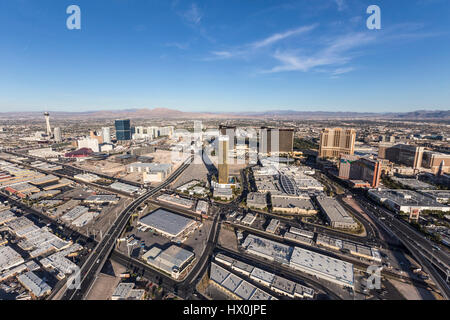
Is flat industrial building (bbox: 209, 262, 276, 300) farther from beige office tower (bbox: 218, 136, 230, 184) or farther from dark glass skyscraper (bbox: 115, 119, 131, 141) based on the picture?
dark glass skyscraper (bbox: 115, 119, 131, 141)

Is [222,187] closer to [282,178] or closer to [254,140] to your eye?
[282,178]

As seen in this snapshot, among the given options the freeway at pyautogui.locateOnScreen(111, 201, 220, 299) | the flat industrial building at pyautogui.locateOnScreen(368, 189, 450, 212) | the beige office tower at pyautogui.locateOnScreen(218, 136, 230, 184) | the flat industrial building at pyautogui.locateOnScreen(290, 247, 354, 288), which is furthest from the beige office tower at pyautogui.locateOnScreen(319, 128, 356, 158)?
the freeway at pyautogui.locateOnScreen(111, 201, 220, 299)

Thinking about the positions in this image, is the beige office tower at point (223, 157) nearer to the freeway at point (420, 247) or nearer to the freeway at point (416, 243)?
the freeway at point (416, 243)

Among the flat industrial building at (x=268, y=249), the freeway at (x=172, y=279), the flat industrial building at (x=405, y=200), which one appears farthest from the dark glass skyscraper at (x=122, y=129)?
the flat industrial building at (x=405, y=200)

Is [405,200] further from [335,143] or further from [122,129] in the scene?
[122,129]

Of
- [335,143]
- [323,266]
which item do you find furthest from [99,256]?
[335,143]
